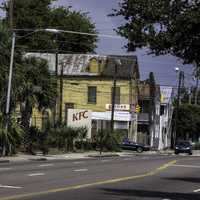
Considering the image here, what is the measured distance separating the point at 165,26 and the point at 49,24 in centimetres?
7089

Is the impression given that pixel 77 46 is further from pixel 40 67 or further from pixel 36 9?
pixel 40 67

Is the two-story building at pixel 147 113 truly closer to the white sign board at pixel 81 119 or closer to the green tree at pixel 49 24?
the green tree at pixel 49 24

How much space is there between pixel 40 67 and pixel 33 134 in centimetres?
485

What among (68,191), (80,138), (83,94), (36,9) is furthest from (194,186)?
(36,9)

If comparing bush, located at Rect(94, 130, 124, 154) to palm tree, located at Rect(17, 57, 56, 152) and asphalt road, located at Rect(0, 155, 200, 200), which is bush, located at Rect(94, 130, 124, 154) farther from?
asphalt road, located at Rect(0, 155, 200, 200)

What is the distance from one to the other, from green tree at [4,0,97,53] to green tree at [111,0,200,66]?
6755 centimetres

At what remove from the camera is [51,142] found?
57.6 meters

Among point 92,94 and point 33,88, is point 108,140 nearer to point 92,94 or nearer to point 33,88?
point 92,94

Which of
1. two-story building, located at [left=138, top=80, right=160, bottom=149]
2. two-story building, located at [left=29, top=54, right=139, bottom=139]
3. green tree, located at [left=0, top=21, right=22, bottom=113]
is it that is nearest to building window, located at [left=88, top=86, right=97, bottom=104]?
two-story building, located at [left=29, top=54, right=139, bottom=139]

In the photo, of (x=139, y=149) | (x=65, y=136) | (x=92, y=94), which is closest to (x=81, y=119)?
(x=65, y=136)

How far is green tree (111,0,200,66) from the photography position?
1697 centimetres

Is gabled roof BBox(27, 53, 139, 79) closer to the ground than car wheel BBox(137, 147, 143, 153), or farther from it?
farther from it

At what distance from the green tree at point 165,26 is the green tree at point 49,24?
67547 millimetres

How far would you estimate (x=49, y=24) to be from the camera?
8750cm
